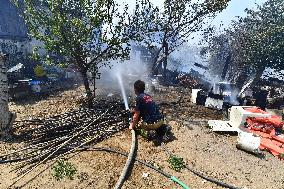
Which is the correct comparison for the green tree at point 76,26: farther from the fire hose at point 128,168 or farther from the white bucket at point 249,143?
the white bucket at point 249,143

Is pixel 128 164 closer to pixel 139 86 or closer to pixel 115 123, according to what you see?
pixel 139 86

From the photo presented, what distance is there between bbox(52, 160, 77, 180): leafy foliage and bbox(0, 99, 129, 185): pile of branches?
0.65m

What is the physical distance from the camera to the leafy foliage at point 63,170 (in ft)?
25.2

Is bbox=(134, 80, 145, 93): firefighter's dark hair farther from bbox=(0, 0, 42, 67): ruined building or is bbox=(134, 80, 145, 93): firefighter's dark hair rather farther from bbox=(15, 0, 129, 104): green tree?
bbox=(0, 0, 42, 67): ruined building

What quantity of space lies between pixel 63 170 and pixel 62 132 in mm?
3021

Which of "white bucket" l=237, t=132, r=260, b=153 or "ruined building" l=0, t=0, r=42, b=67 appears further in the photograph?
"ruined building" l=0, t=0, r=42, b=67

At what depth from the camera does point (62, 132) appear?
10.7 metres

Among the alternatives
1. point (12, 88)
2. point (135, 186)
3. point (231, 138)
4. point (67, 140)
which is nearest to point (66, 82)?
point (12, 88)

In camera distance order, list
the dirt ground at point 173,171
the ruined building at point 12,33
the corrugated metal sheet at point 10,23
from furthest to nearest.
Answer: the corrugated metal sheet at point 10,23 → the ruined building at point 12,33 → the dirt ground at point 173,171

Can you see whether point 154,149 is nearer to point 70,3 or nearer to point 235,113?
point 235,113

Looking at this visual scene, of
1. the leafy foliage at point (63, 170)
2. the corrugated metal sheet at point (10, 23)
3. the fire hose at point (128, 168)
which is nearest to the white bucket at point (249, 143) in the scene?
the fire hose at point (128, 168)

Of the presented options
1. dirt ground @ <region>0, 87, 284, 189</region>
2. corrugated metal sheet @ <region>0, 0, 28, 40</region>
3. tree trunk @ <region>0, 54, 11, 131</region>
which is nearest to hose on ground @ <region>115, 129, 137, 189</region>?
dirt ground @ <region>0, 87, 284, 189</region>

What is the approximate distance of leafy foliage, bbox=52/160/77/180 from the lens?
25.2 feet

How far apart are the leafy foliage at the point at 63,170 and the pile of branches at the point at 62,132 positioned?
2.13 ft
